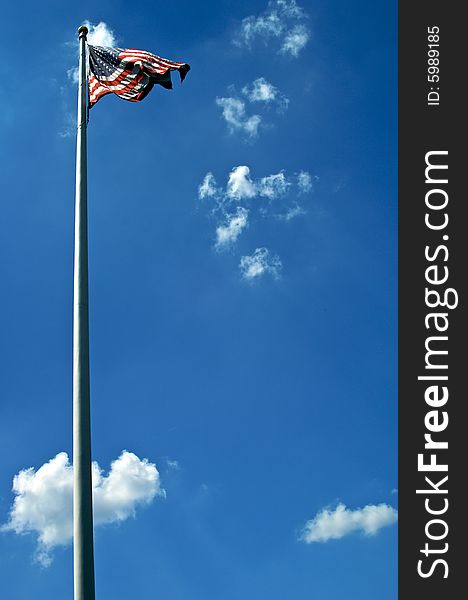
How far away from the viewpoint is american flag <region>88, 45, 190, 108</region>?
23.6m

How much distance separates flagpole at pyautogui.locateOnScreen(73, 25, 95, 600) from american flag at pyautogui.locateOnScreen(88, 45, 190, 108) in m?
5.45

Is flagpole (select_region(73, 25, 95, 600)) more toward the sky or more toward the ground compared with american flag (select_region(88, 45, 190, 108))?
more toward the ground

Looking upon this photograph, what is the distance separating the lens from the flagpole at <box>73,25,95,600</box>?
46.1ft

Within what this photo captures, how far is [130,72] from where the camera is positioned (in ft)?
77.4

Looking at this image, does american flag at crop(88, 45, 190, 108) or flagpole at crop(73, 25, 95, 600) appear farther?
american flag at crop(88, 45, 190, 108)

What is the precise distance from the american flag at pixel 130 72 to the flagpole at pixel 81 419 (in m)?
5.45

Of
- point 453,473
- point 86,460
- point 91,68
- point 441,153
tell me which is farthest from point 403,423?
point 91,68

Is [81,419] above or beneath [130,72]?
beneath

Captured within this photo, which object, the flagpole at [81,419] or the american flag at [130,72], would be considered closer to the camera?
the flagpole at [81,419]

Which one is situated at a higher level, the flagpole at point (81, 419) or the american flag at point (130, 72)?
the american flag at point (130, 72)

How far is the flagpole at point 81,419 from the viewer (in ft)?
46.1

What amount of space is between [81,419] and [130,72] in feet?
42.2

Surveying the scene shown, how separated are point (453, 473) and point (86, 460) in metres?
10.2

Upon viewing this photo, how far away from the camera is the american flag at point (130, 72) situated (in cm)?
2356
